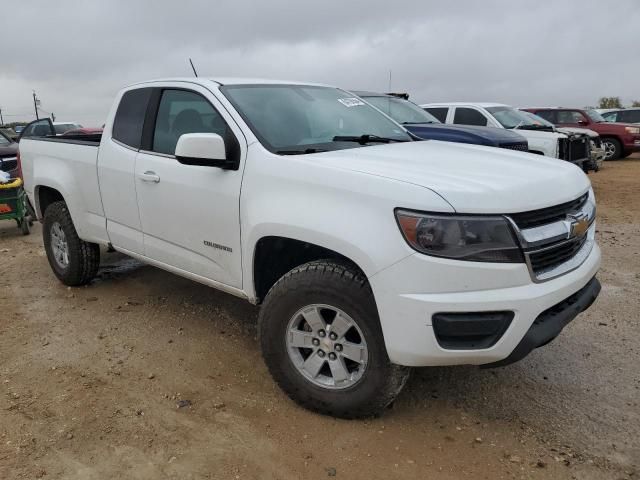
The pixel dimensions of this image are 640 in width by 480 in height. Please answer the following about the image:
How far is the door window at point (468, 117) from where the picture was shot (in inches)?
417

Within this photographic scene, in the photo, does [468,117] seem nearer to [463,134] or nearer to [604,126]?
[463,134]

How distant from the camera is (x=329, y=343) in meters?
2.90

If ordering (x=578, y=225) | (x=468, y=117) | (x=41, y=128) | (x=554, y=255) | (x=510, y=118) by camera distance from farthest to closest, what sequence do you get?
1. (x=510, y=118)
2. (x=468, y=117)
3. (x=41, y=128)
4. (x=578, y=225)
5. (x=554, y=255)

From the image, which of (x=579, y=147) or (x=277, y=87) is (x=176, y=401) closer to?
(x=277, y=87)

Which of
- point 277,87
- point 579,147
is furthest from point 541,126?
point 277,87

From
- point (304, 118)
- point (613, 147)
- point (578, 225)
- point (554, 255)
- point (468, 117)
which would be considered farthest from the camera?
point (613, 147)

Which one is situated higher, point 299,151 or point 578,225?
point 299,151

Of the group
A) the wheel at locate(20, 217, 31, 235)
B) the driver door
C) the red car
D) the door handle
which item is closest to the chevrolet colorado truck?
the red car

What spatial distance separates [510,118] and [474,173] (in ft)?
29.9

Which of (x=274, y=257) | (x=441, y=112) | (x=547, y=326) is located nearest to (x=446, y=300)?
(x=547, y=326)

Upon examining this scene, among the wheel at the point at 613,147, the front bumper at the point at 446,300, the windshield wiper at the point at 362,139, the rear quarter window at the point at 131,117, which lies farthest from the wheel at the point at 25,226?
the wheel at the point at 613,147

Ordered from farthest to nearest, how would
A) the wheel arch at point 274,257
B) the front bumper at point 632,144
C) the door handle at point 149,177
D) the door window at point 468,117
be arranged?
the front bumper at point 632,144 → the door window at point 468,117 → the door handle at point 149,177 → the wheel arch at point 274,257

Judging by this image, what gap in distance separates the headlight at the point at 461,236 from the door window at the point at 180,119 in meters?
1.60

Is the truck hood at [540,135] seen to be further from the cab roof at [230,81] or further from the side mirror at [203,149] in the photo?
the side mirror at [203,149]
